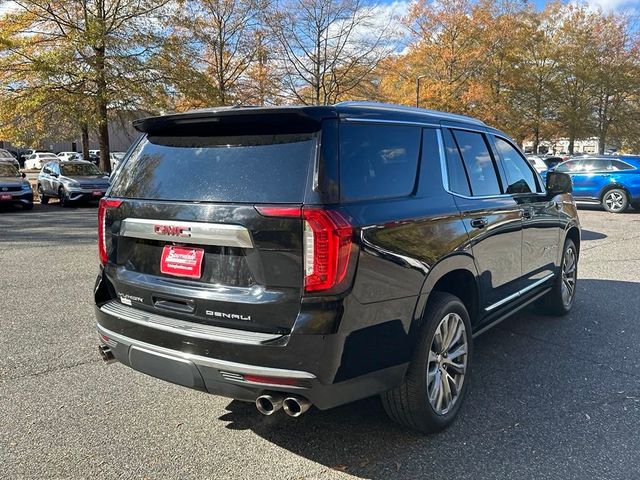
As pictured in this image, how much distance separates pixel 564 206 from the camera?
5289 millimetres

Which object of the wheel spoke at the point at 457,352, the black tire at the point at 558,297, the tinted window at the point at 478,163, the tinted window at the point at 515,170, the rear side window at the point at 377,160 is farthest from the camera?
the black tire at the point at 558,297

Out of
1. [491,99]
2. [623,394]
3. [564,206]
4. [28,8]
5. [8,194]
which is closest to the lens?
[623,394]

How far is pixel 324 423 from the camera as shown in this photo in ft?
10.8

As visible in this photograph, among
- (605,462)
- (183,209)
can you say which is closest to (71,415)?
(183,209)

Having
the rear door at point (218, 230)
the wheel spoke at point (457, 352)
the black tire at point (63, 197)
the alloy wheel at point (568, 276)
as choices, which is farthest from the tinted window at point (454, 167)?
the black tire at point (63, 197)

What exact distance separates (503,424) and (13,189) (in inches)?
641

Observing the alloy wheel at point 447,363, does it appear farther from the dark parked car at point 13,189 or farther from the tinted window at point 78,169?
the tinted window at point 78,169

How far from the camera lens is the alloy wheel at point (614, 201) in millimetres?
15453

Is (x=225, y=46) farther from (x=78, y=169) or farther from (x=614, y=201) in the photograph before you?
(x=614, y=201)

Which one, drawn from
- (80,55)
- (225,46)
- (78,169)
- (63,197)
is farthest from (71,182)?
(225,46)

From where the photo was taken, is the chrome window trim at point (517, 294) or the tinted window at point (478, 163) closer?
the tinted window at point (478, 163)

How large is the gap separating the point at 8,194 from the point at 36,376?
13.8 meters

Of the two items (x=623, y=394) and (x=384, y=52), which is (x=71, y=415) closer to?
(x=623, y=394)

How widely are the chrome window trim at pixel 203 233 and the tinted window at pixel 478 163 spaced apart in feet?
6.16
